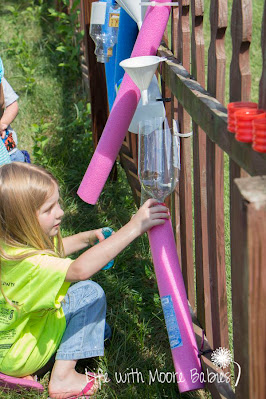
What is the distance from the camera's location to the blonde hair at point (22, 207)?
→ 6.56ft

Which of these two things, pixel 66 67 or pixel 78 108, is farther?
pixel 66 67

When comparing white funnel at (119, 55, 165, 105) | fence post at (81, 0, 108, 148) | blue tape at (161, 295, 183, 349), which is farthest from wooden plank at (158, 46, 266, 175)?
fence post at (81, 0, 108, 148)

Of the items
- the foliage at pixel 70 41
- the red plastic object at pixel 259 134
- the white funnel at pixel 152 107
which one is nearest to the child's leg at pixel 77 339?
the white funnel at pixel 152 107

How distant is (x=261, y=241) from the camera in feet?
3.63

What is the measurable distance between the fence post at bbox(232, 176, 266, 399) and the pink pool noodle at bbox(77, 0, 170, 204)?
0.88 metres

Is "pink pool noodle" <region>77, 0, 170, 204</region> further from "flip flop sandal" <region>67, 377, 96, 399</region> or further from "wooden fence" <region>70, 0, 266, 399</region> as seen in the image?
"flip flop sandal" <region>67, 377, 96, 399</region>

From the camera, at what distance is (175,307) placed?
1855 mm

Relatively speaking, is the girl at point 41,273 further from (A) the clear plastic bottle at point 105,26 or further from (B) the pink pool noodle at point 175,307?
(A) the clear plastic bottle at point 105,26

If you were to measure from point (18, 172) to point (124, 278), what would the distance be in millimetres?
1034

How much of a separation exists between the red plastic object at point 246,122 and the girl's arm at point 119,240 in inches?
24.9

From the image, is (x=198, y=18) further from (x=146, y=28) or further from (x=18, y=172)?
(x=18, y=172)

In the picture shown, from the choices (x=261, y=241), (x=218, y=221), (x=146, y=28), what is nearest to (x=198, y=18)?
(x=146, y=28)

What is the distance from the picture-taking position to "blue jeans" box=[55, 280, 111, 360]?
2289 millimetres

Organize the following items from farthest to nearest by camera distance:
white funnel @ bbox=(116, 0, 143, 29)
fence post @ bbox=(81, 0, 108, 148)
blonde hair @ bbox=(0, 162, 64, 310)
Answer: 1. fence post @ bbox=(81, 0, 108, 148)
2. white funnel @ bbox=(116, 0, 143, 29)
3. blonde hair @ bbox=(0, 162, 64, 310)
